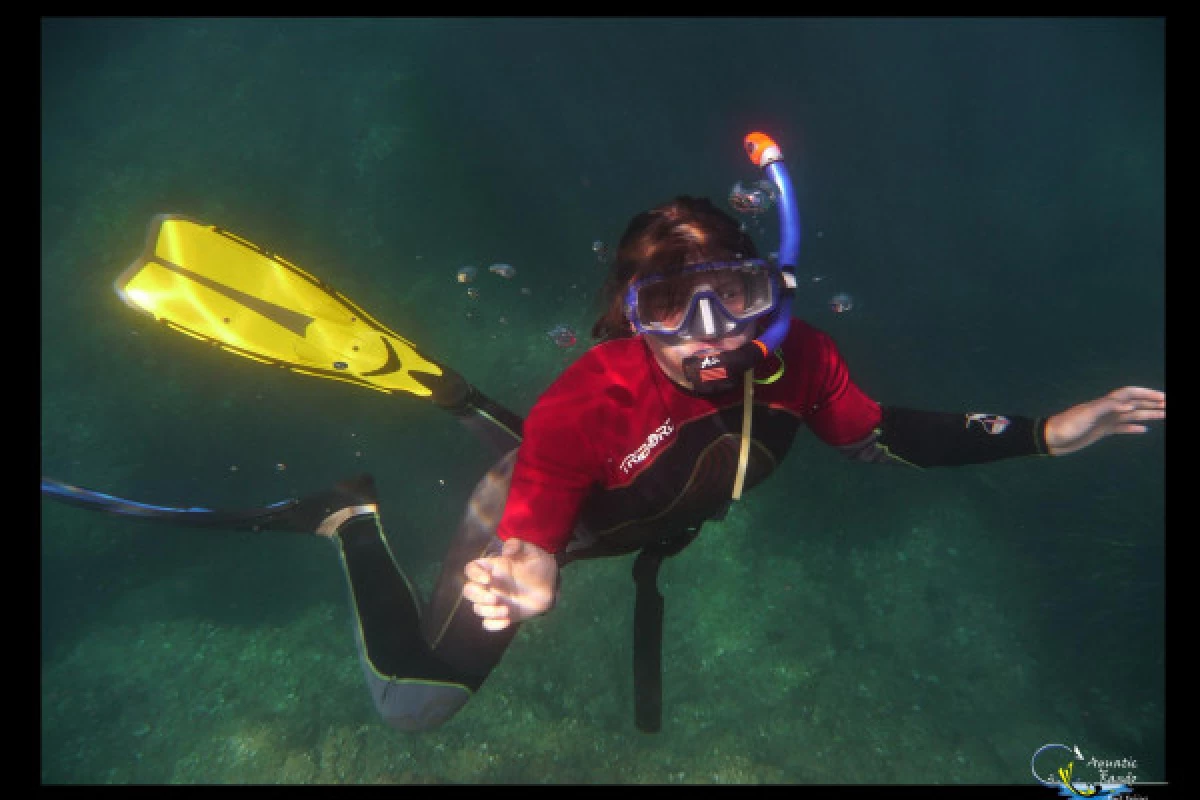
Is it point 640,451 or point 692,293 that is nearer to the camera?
point 692,293

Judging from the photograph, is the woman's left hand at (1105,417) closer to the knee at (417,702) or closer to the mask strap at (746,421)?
the mask strap at (746,421)

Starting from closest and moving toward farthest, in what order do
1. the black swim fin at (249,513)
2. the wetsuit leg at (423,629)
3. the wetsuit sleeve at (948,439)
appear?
the wetsuit sleeve at (948,439) < the wetsuit leg at (423,629) < the black swim fin at (249,513)

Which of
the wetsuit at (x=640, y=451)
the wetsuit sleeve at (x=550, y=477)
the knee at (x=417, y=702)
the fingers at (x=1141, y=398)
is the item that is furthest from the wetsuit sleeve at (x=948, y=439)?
the knee at (x=417, y=702)

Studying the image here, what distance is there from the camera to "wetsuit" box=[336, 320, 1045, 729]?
2121mm

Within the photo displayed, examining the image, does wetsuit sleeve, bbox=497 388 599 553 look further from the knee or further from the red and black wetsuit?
the knee

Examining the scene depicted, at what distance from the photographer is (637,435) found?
7.52ft

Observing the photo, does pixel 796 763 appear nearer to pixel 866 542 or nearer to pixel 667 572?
pixel 667 572

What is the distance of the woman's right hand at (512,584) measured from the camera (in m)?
1.62

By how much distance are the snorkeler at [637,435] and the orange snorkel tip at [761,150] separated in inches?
0.4

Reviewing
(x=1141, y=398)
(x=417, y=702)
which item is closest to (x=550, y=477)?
(x=417, y=702)

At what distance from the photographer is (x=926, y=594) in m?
5.38

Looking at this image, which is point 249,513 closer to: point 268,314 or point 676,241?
point 268,314

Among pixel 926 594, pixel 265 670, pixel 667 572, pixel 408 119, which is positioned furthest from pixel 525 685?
pixel 408 119

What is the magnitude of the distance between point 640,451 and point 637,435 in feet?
0.26
